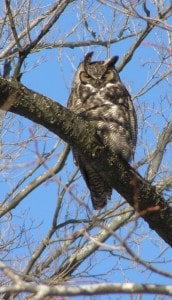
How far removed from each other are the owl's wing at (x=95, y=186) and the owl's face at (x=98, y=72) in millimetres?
592

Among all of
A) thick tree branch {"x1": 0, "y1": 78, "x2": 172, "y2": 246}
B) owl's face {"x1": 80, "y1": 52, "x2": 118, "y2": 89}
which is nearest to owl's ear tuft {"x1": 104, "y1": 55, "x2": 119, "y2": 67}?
owl's face {"x1": 80, "y1": 52, "x2": 118, "y2": 89}

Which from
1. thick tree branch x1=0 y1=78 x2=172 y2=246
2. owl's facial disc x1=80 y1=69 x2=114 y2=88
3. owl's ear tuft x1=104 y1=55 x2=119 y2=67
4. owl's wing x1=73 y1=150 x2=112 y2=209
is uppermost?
owl's ear tuft x1=104 y1=55 x2=119 y2=67

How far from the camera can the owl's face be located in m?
5.23

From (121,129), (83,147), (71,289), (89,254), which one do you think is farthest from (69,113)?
(89,254)

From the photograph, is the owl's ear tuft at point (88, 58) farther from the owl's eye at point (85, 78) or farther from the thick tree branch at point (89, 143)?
the thick tree branch at point (89, 143)

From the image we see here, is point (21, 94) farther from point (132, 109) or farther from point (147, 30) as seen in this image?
point (147, 30)

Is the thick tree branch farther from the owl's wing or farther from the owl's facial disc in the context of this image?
the owl's facial disc

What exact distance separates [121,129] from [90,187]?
1.74ft

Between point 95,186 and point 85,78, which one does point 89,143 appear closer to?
point 95,186

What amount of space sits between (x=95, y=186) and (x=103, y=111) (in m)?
0.57

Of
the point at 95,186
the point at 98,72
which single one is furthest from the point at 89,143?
the point at 98,72

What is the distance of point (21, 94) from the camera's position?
130 inches

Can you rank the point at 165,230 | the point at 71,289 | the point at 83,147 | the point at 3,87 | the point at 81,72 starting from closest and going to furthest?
the point at 71,289 → the point at 3,87 → the point at 83,147 → the point at 165,230 → the point at 81,72

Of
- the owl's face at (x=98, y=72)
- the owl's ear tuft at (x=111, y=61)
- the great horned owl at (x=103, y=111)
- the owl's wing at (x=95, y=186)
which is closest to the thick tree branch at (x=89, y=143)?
the great horned owl at (x=103, y=111)
